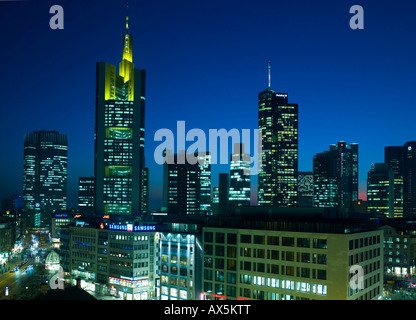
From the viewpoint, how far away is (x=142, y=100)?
502 feet

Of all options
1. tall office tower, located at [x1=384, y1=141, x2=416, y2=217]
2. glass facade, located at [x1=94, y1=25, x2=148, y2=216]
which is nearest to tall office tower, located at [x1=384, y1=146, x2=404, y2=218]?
tall office tower, located at [x1=384, y1=141, x2=416, y2=217]

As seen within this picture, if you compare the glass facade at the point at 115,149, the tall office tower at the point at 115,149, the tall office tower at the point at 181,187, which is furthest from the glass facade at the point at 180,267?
the tall office tower at the point at 181,187

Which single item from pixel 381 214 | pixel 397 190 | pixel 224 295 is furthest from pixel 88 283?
pixel 397 190

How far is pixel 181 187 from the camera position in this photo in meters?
166

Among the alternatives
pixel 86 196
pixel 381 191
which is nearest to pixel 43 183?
Answer: pixel 86 196

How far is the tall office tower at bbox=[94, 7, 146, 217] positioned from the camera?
13762 cm

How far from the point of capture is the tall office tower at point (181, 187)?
165 metres

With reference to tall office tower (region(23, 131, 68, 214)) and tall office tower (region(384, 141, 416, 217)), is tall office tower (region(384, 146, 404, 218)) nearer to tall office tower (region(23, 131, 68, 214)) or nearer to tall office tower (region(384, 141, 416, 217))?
tall office tower (region(384, 141, 416, 217))

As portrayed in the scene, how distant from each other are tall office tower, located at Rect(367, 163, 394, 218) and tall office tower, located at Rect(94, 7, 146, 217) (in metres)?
86.9

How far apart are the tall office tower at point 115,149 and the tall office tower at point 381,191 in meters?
86.9

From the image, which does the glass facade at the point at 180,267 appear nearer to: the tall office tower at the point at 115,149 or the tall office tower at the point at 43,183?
the tall office tower at the point at 115,149

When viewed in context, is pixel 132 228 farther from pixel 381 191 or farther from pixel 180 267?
pixel 381 191
